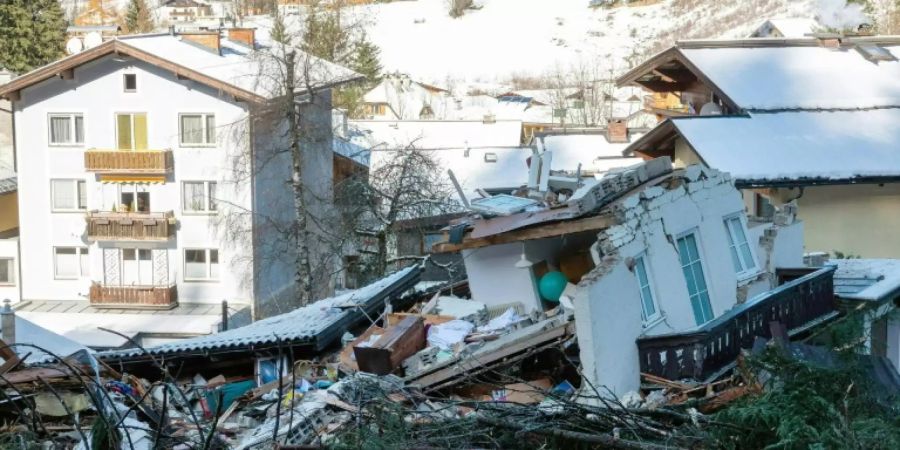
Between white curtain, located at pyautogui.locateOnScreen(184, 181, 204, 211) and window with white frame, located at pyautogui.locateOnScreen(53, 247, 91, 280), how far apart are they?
3918 mm

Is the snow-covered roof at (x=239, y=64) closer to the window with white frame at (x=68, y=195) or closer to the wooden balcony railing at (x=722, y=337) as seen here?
the window with white frame at (x=68, y=195)

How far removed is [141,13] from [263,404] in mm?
72418

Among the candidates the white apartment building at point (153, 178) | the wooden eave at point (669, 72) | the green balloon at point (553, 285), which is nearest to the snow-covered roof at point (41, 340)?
the green balloon at point (553, 285)

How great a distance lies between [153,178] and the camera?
36.3 meters

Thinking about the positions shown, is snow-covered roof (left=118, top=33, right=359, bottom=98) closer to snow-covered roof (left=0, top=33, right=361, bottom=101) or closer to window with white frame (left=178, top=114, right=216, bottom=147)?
snow-covered roof (left=0, top=33, right=361, bottom=101)

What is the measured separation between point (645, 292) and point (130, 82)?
2904 centimetres

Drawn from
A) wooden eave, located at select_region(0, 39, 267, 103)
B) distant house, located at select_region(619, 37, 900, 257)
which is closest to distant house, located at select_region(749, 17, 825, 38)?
distant house, located at select_region(619, 37, 900, 257)

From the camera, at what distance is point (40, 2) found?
6012 cm

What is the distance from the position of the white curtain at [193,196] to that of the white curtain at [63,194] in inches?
160

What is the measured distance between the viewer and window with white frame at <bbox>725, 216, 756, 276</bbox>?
1244 centimetres

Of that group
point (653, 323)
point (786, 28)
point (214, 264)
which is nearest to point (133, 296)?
point (214, 264)

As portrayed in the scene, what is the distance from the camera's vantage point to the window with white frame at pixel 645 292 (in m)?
10.1

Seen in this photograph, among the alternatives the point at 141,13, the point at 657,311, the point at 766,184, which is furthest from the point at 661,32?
the point at 657,311

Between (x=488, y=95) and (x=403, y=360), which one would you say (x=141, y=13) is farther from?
(x=403, y=360)
